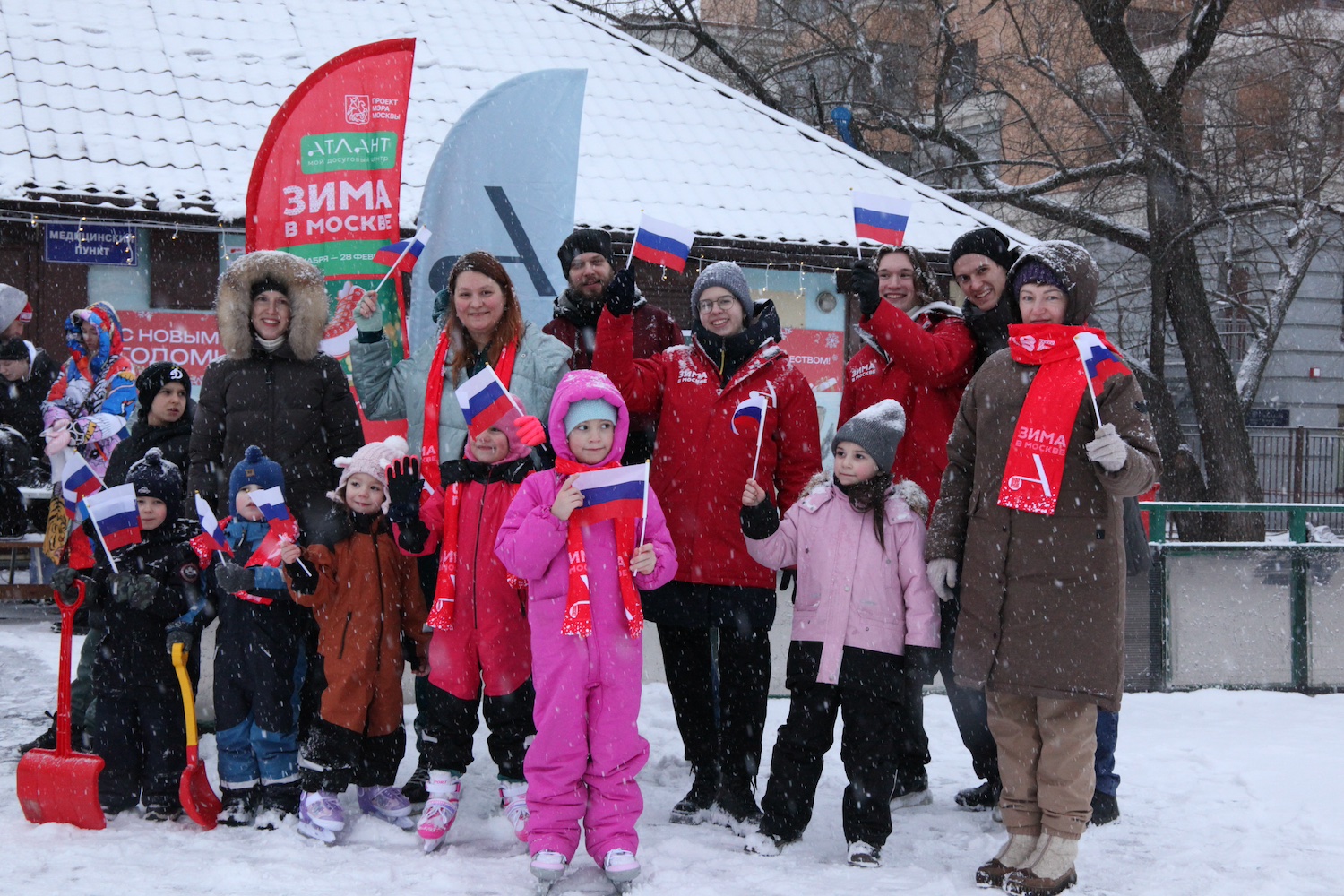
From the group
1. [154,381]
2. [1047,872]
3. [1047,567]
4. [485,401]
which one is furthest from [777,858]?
[154,381]

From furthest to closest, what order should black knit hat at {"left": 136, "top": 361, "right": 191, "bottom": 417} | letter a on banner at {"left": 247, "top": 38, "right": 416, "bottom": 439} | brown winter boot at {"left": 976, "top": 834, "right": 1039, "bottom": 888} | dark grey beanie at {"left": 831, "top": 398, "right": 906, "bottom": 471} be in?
letter a on banner at {"left": 247, "top": 38, "right": 416, "bottom": 439}
black knit hat at {"left": 136, "top": 361, "right": 191, "bottom": 417}
dark grey beanie at {"left": 831, "top": 398, "right": 906, "bottom": 471}
brown winter boot at {"left": 976, "top": 834, "right": 1039, "bottom": 888}

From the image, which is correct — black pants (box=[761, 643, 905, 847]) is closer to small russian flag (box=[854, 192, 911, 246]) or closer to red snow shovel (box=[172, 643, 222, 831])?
small russian flag (box=[854, 192, 911, 246])

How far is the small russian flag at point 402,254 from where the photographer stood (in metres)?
5.11

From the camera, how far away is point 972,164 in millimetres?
16781

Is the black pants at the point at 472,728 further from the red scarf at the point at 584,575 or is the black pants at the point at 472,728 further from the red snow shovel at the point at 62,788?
the red snow shovel at the point at 62,788

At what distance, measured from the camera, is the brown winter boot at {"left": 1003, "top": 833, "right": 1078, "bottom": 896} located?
3.86 metres

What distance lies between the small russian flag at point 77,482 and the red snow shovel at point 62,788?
943 millimetres

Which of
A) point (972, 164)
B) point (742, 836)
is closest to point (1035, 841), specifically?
point (742, 836)

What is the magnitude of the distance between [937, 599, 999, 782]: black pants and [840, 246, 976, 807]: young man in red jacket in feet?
0.42

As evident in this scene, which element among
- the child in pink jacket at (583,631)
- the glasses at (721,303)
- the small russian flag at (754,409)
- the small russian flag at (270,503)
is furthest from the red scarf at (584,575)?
the small russian flag at (270,503)

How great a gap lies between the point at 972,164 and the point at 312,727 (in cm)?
1446

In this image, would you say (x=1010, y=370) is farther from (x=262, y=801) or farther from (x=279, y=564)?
(x=262, y=801)

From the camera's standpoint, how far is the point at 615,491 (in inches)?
154

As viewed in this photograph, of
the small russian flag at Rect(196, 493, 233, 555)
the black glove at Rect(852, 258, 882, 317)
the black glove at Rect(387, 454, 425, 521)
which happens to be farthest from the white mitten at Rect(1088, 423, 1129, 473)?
the small russian flag at Rect(196, 493, 233, 555)
